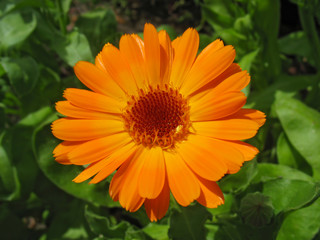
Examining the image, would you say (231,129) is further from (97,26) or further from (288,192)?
(97,26)

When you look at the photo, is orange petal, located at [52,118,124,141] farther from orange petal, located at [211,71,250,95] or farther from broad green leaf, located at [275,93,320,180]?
broad green leaf, located at [275,93,320,180]

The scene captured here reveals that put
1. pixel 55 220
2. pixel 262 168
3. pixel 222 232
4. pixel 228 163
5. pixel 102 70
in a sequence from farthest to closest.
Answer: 1. pixel 55 220
2. pixel 262 168
3. pixel 222 232
4. pixel 102 70
5. pixel 228 163

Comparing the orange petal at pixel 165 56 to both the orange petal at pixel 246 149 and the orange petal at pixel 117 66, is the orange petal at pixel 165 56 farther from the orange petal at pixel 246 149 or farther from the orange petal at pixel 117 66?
the orange petal at pixel 246 149

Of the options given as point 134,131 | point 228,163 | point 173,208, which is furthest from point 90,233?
point 228,163

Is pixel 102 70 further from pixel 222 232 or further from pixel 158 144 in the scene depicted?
pixel 222 232

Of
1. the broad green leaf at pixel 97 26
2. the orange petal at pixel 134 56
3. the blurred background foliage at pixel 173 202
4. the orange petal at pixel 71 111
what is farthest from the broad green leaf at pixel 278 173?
the broad green leaf at pixel 97 26

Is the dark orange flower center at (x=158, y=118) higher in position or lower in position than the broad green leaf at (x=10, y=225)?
higher
